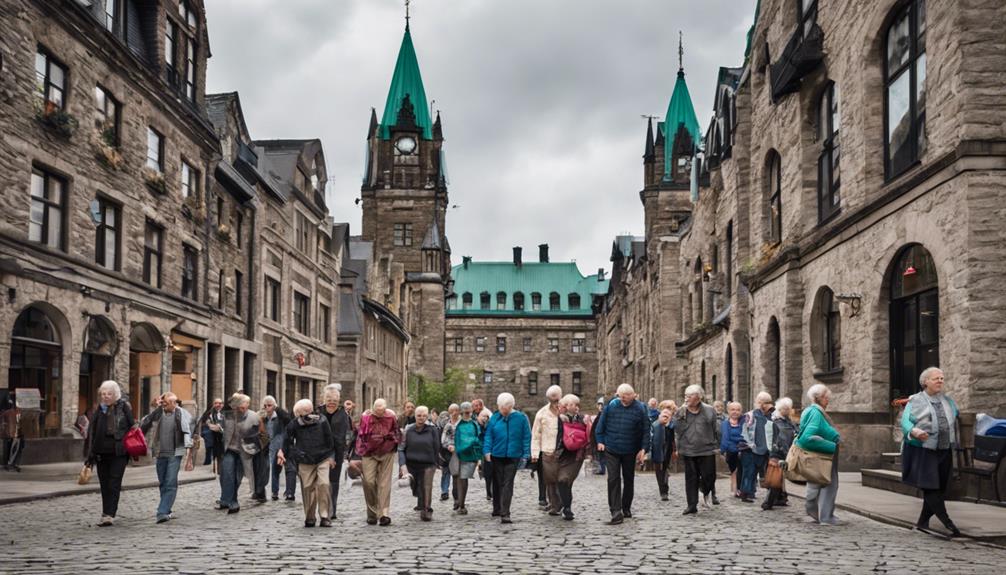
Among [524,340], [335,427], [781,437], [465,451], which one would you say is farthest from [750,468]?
[524,340]

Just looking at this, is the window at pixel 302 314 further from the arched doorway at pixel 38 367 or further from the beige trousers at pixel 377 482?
the beige trousers at pixel 377 482

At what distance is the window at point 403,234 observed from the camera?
90.3 metres

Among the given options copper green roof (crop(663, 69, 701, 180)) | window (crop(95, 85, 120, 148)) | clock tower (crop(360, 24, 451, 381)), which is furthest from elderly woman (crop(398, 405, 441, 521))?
clock tower (crop(360, 24, 451, 381))

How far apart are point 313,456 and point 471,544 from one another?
306 centimetres

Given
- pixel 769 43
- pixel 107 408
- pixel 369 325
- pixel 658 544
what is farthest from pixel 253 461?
pixel 369 325

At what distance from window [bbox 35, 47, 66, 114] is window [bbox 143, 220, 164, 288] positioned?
17.0 feet

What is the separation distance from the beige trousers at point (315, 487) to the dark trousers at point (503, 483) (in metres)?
2.17

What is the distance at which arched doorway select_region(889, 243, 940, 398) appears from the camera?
17.1m

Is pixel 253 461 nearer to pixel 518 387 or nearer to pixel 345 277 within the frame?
pixel 345 277

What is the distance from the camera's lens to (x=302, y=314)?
138 ft

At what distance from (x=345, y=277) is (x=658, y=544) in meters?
39.7

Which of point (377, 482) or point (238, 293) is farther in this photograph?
point (238, 293)

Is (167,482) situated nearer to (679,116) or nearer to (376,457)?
(376,457)

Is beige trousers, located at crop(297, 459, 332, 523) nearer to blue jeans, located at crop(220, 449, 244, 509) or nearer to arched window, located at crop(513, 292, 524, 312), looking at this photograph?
blue jeans, located at crop(220, 449, 244, 509)
